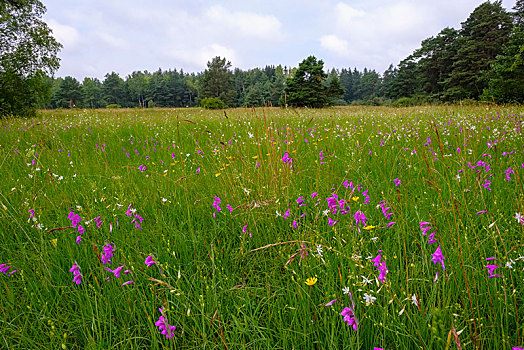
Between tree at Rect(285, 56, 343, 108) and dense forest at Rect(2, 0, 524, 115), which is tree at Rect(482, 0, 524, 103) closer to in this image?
dense forest at Rect(2, 0, 524, 115)

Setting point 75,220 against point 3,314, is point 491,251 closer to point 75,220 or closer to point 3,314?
point 75,220

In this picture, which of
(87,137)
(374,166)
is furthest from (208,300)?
(87,137)

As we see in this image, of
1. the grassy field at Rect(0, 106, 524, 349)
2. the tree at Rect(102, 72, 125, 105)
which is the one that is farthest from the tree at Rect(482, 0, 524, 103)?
the tree at Rect(102, 72, 125, 105)

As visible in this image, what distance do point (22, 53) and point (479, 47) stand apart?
51809mm

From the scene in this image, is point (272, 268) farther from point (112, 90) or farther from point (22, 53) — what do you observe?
point (112, 90)

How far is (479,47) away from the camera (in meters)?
38.3

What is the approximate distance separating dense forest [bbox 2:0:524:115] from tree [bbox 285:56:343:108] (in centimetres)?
227

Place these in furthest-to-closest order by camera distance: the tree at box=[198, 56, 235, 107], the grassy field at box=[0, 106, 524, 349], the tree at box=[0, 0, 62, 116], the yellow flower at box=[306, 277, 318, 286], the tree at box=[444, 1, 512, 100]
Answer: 1. the tree at box=[198, 56, 235, 107]
2. the tree at box=[444, 1, 512, 100]
3. the tree at box=[0, 0, 62, 116]
4. the yellow flower at box=[306, 277, 318, 286]
5. the grassy field at box=[0, 106, 524, 349]

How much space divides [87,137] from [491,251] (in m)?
6.18

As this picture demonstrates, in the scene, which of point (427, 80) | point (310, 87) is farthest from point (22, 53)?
point (427, 80)

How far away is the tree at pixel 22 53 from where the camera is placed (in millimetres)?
17062

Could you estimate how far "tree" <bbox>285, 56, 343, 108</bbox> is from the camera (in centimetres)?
3969

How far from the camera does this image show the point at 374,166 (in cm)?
295

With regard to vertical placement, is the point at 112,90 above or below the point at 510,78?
above
